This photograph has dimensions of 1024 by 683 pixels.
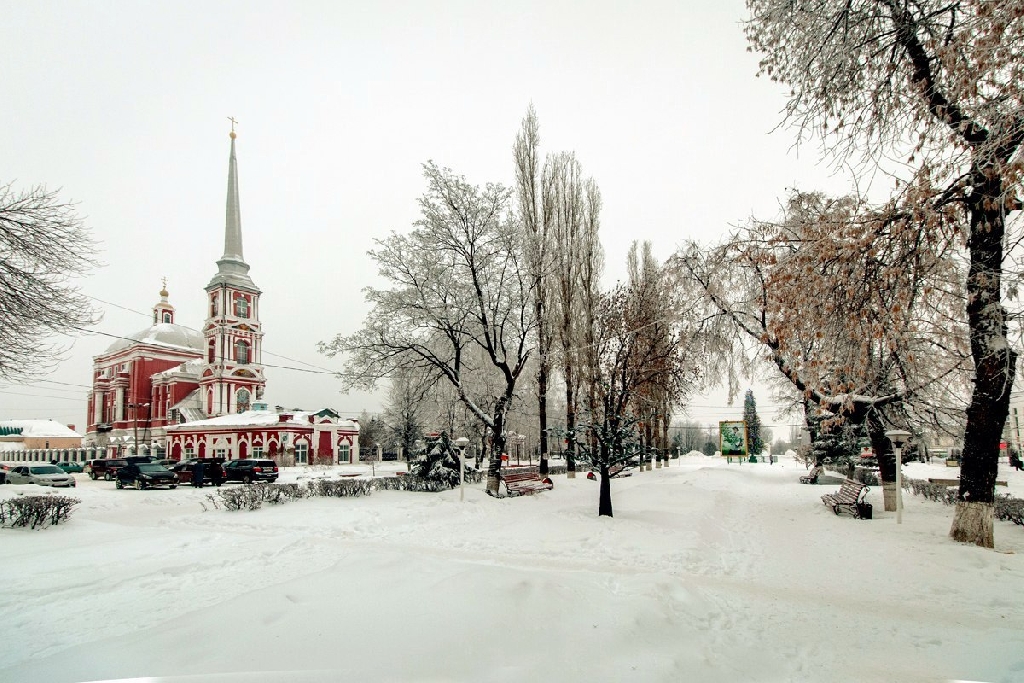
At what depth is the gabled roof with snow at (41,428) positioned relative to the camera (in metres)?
69.9

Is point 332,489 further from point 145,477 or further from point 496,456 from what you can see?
point 145,477

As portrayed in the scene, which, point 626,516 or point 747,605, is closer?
point 747,605

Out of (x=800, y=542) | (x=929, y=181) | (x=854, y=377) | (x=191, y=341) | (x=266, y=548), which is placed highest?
(x=191, y=341)

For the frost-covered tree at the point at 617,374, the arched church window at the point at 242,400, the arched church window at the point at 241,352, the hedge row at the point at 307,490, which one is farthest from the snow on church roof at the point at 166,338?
the frost-covered tree at the point at 617,374

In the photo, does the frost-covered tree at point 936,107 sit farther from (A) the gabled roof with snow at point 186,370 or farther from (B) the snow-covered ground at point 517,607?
(A) the gabled roof with snow at point 186,370

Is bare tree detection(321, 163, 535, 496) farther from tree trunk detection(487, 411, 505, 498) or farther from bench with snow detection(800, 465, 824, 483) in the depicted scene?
bench with snow detection(800, 465, 824, 483)

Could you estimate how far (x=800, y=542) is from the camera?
34.3 ft

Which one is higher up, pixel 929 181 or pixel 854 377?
pixel 929 181

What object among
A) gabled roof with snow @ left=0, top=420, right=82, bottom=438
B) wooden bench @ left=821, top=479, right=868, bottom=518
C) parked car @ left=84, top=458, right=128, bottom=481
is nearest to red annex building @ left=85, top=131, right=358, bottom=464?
parked car @ left=84, top=458, right=128, bottom=481

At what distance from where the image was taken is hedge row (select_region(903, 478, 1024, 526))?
10.7 m

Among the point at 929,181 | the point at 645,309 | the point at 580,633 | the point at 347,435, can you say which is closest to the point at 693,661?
the point at 580,633

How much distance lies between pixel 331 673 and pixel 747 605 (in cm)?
473

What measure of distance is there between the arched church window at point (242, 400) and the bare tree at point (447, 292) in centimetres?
4100

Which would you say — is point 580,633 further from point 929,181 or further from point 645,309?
point 645,309
